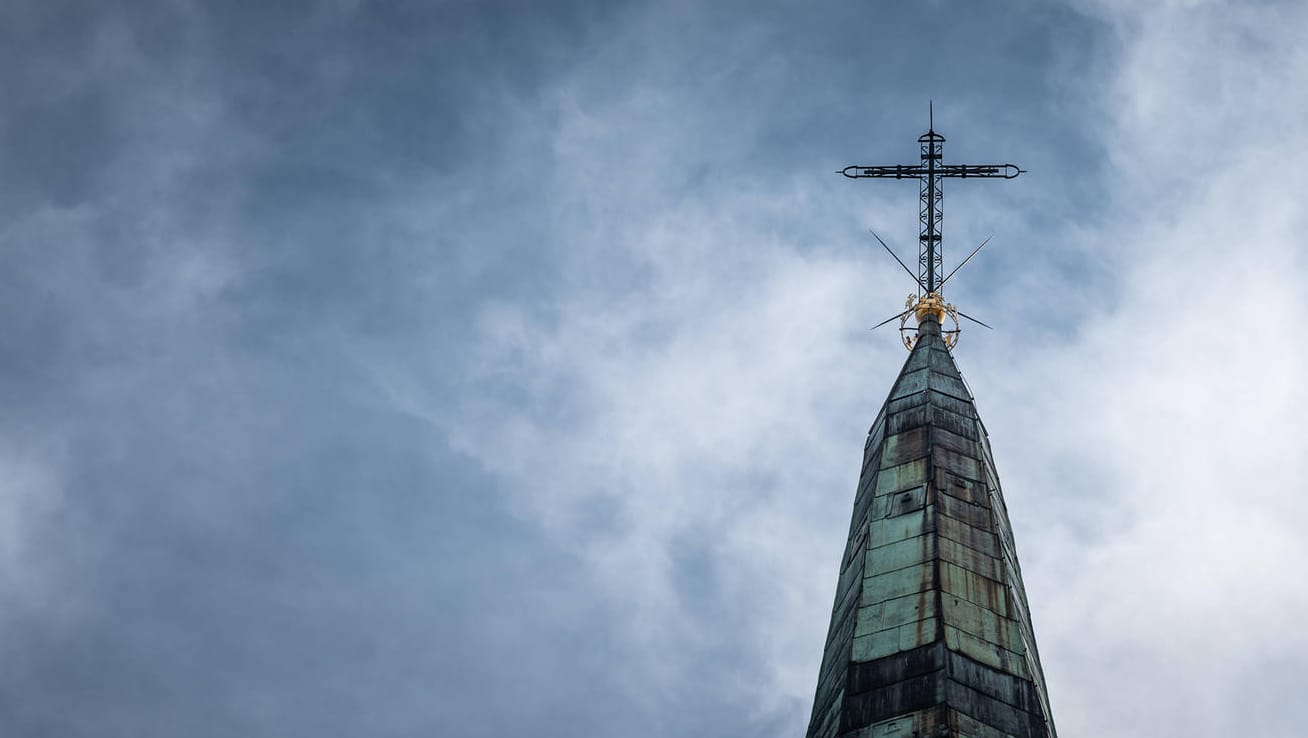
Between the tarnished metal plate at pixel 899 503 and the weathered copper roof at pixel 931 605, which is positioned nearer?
the weathered copper roof at pixel 931 605

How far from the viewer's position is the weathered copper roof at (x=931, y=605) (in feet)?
128

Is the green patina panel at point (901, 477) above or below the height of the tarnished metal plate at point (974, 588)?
above

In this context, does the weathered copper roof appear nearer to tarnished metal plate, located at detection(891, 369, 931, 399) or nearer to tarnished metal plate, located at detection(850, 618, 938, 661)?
tarnished metal plate, located at detection(850, 618, 938, 661)

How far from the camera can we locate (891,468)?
1981 inches

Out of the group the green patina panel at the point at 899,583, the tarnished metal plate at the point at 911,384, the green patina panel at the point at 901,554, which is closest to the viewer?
the green patina panel at the point at 899,583

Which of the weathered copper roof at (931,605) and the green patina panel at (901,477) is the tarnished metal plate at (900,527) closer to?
the weathered copper roof at (931,605)

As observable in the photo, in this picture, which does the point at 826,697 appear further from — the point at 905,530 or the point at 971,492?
the point at 971,492

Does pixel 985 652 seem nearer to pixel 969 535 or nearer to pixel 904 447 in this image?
pixel 969 535

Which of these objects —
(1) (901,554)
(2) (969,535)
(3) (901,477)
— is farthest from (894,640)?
(3) (901,477)

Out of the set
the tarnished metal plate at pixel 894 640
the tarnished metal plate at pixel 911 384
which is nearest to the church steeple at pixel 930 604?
the tarnished metal plate at pixel 894 640

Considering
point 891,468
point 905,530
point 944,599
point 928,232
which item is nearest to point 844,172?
point 928,232

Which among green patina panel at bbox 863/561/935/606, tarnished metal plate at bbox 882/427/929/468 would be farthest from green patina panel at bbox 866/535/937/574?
tarnished metal plate at bbox 882/427/929/468

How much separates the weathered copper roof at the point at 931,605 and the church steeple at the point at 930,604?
40 millimetres

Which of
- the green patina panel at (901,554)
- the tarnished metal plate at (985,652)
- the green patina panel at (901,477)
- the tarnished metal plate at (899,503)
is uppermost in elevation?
the green patina panel at (901,477)
